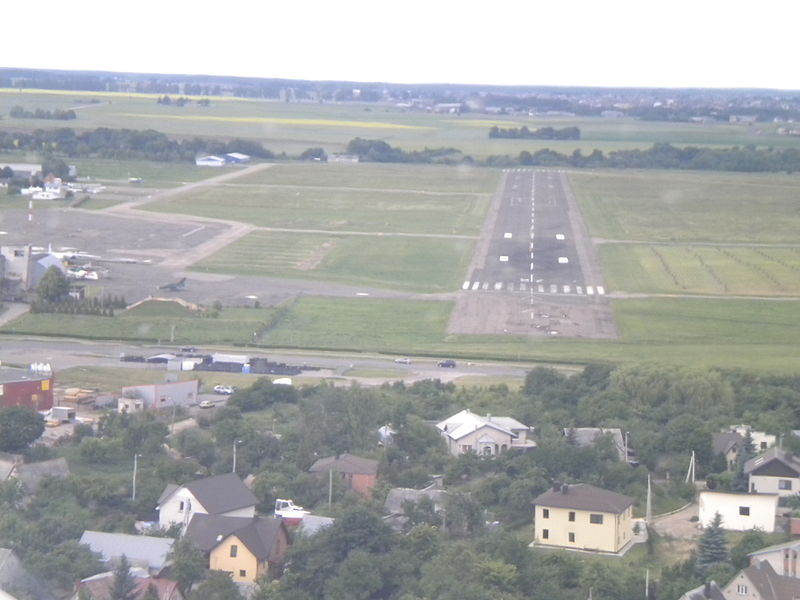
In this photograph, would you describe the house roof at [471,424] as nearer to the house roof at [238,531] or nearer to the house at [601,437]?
the house at [601,437]

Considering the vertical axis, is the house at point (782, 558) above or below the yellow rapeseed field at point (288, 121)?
above

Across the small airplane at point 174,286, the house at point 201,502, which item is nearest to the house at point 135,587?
the house at point 201,502

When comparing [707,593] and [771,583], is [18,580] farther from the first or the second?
[771,583]

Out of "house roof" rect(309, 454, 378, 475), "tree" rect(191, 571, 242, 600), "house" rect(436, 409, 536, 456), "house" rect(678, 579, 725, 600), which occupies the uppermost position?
"house" rect(678, 579, 725, 600)

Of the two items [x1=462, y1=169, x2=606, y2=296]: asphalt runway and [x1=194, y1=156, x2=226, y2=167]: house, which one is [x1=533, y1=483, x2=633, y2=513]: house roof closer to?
[x1=462, y1=169, x2=606, y2=296]: asphalt runway

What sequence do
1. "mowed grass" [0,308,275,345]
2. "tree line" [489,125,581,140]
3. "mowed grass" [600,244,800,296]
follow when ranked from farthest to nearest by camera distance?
"tree line" [489,125,581,140], "mowed grass" [600,244,800,296], "mowed grass" [0,308,275,345]

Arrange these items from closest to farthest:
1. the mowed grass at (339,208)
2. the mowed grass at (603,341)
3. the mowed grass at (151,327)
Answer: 1. the mowed grass at (603,341)
2. the mowed grass at (151,327)
3. the mowed grass at (339,208)

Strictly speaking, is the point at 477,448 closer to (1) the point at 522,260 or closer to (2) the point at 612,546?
(2) the point at 612,546

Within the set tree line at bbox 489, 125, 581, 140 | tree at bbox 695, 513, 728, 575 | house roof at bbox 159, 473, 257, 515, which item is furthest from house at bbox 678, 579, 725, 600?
tree line at bbox 489, 125, 581, 140

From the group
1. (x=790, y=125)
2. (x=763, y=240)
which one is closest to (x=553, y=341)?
(x=763, y=240)
